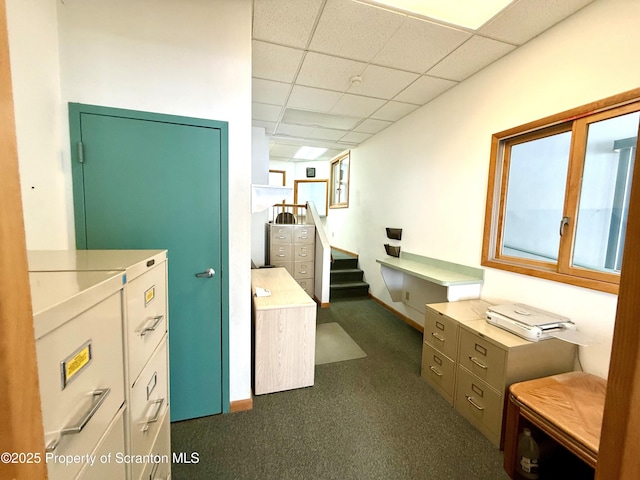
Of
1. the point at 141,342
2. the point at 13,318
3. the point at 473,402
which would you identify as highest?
the point at 13,318

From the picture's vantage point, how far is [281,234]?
4.31 meters

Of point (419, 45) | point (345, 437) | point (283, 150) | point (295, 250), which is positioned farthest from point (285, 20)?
point (283, 150)

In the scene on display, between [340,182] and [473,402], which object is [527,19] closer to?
[473,402]

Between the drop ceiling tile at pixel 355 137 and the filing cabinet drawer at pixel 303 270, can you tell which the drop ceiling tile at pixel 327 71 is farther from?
the filing cabinet drawer at pixel 303 270

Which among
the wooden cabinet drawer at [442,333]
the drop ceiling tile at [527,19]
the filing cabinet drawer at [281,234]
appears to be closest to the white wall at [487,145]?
the drop ceiling tile at [527,19]

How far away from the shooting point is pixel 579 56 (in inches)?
65.6

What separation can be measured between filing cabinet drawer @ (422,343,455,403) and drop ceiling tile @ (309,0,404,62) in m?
2.53

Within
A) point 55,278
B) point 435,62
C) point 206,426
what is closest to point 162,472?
point 206,426

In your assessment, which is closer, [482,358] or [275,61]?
[482,358]

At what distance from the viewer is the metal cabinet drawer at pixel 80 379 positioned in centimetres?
49

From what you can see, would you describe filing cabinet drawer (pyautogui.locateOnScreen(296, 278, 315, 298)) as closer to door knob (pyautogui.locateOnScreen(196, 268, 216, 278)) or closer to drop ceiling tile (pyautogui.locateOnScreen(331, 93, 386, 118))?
drop ceiling tile (pyautogui.locateOnScreen(331, 93, 386, 118))

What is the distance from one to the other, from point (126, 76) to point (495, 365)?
2.90 metres

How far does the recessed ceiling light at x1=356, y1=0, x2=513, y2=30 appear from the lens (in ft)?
5.59

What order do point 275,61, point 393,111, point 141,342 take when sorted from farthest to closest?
point 393,111 < point 275,61 < point 141,342
